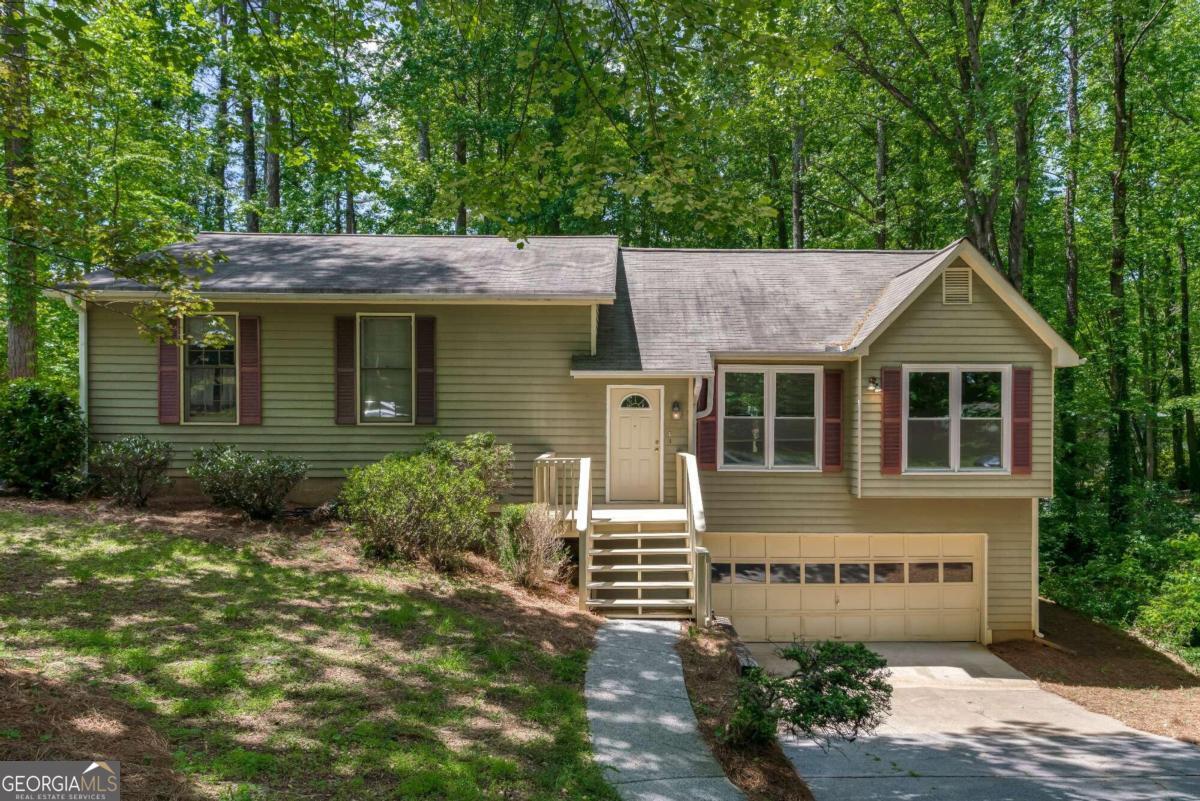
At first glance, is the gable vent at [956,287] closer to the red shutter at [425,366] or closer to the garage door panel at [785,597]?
the garage door panel at [785,597]

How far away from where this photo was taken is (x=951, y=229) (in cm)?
1938

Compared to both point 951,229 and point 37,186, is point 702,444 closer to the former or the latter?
point 37,186

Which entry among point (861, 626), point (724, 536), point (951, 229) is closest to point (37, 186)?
point (724, 536)

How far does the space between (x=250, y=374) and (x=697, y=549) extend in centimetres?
762

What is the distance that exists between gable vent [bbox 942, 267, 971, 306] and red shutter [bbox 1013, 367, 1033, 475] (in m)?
1.38

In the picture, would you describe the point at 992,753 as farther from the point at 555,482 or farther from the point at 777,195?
the point at 777,195

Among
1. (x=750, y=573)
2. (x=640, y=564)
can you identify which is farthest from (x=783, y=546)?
(x=640, y=564)

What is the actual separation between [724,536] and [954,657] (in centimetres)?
417

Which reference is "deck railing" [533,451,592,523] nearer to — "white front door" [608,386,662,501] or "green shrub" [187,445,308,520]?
"white front door" [608,386,662,501]

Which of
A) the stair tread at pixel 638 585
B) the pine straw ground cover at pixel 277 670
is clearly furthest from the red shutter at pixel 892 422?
the pine straw ground cover at pixel 277 670

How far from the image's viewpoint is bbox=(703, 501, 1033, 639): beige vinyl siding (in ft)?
38.4

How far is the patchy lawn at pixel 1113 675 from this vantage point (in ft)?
30.7

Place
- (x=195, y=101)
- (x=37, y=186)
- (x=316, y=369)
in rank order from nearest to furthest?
1. (x=37, y=186)
2. (x=316, y=369)
3. (x=195, y=101)

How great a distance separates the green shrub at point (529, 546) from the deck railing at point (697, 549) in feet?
5.85
